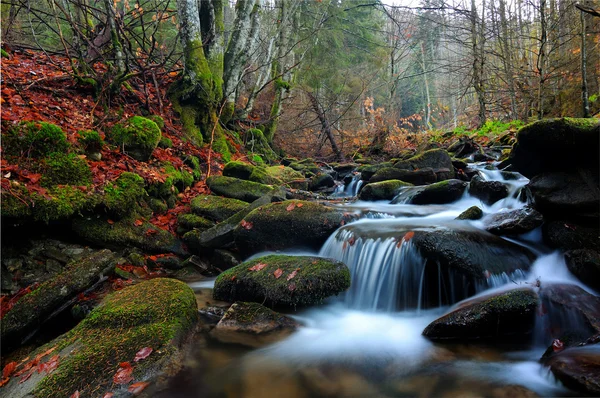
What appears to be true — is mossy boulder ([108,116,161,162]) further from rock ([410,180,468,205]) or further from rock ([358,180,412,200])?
rock ([410,180,468,205])

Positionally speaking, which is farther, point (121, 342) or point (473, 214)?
point (473, 214)

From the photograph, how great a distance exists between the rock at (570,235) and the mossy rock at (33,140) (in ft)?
21.6

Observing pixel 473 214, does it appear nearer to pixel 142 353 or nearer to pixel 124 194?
pixel 142 353

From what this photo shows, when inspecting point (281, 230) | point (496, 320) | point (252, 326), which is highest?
point (281, 230)

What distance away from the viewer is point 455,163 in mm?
10164

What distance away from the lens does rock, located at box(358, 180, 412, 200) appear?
852 centimetres

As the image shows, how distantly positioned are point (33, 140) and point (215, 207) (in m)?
2.85

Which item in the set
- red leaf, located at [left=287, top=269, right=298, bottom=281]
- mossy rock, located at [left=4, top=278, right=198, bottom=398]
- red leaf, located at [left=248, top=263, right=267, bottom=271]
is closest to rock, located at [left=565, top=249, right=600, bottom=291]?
red leaf, located at [left=287, top=269, right=298, bottom=281]

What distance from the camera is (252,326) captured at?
3.47 metres

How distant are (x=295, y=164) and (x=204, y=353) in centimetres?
1052

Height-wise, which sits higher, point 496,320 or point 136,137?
point 136,137

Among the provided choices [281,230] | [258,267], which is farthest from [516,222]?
[258,267]

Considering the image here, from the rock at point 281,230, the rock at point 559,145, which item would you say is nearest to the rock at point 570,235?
the rock at point 559,145

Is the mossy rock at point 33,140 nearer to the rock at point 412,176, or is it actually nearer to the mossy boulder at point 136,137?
the mossy boulder at point 136,137
